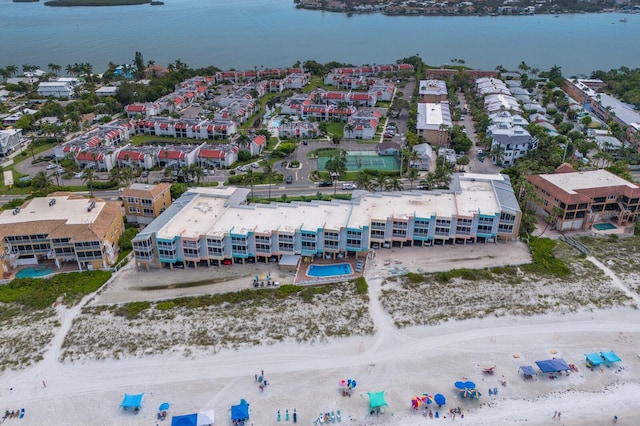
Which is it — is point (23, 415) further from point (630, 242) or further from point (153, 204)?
point (630, 242)

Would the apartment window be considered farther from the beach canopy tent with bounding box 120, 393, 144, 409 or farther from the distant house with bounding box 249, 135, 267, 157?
the distant house with bounding box 249, 135, 267, 157

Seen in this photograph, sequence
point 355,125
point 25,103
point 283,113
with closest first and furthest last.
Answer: point 355,125 → point 283,113 → point 25,103

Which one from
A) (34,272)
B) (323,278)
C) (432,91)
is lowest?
(34,272)

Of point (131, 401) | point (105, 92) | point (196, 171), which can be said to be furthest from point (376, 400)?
point (105, 92)

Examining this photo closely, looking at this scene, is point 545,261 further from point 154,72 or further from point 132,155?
point 154,72

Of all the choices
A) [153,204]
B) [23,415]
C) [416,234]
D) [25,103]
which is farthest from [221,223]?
[25,103]

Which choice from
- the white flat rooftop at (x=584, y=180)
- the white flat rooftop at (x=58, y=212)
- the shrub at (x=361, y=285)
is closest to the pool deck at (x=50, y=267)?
the white flat rooftop at (x=58, y=212)
